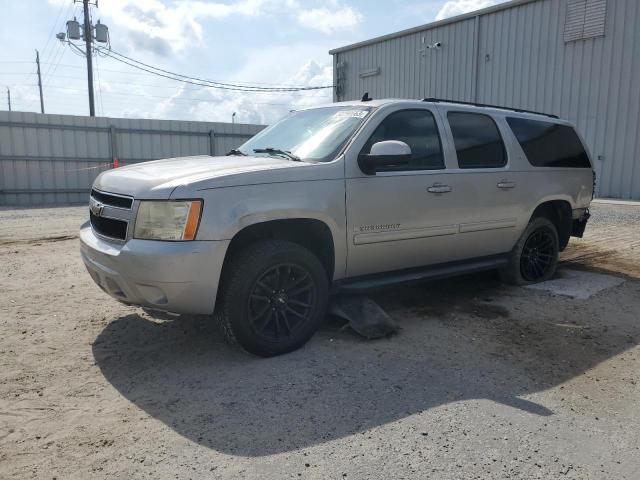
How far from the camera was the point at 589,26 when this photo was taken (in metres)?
14.5

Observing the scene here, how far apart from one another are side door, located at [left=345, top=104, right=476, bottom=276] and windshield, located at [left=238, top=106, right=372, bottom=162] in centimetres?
15

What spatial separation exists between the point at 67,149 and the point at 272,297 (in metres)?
15.2

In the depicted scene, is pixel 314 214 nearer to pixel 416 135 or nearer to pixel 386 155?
pixel 386 155

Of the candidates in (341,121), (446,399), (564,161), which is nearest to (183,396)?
(446,399)

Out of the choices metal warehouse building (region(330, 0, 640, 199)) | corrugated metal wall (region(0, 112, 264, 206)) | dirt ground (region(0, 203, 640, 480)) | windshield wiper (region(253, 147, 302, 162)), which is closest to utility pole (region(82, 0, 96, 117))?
corrugated metal wall (region(0, 112, 264, 206))

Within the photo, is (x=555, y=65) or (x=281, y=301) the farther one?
(x=555, y=65)

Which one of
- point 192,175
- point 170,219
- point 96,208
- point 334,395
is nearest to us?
point 334,395

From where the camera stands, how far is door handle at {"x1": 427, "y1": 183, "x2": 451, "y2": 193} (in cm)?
449

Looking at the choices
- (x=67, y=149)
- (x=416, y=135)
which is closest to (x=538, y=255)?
(x=416, y=135)

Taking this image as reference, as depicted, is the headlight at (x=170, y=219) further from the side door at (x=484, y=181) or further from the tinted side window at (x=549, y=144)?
the tinted side window at (x=549, y=144)

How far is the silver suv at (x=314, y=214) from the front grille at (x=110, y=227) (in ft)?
0.05

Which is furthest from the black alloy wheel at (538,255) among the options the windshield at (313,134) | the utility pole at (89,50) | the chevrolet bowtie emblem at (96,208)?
the utility pole at (89,50)

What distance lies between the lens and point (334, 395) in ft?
10.6

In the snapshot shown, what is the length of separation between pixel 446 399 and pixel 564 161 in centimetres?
379
